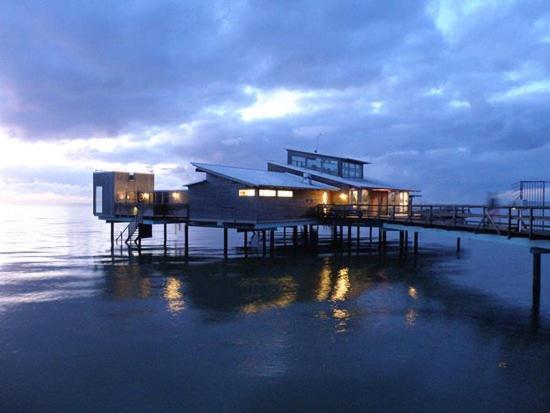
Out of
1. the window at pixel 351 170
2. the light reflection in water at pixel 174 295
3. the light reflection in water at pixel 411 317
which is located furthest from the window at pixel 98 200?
the light reflection in water at pixel 411 317

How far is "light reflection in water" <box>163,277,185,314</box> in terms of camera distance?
21391 millimetres

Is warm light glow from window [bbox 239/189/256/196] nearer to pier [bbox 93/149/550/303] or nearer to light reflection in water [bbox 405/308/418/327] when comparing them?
pier [bbox 93/149/550/303]

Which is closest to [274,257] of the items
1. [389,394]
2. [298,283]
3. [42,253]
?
[298,283]

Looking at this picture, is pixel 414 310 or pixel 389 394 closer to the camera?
pixel 389 394

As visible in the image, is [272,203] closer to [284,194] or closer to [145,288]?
[284,194]

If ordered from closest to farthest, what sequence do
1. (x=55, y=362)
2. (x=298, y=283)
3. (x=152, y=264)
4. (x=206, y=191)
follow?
(x=55, y=362) → (x=298, y=283) → (x=152, y=264) → (x=206, y=191)

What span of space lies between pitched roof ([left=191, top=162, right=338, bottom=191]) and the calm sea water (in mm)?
9158

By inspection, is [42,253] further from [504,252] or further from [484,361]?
[504,252]

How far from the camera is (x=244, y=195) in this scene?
123 ft

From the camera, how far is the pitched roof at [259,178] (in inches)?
1481

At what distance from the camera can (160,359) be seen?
14.6 meters

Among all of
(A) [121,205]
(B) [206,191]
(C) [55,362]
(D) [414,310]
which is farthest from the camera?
(A) [121,205]

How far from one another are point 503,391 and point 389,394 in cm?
314

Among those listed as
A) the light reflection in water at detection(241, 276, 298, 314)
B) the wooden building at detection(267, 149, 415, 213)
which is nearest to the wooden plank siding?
the wooden building at detection(267, 149, 415, 213)
